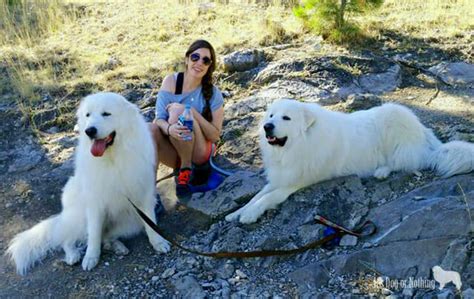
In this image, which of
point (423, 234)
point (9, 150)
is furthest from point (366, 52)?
point (9, 150)

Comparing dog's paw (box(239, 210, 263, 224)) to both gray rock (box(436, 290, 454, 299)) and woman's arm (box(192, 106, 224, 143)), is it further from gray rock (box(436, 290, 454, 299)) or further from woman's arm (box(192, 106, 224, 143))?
gray rock (box(436, 290, 454, 299))

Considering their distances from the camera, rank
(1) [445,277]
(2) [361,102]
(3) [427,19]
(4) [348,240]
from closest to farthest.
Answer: (1) [445,277]
(4) [348,240]
(2) [361,102]
(3) [427,19]

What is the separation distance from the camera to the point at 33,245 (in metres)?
3.61

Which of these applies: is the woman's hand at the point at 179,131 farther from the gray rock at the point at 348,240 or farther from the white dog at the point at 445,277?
the white dog at the point at 445,277

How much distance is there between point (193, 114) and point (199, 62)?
1.61 ft

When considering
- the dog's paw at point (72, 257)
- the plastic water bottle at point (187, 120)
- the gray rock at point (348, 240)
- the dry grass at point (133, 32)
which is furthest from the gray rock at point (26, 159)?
the gray rock at point (348, 240)

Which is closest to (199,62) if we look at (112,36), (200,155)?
(200,155)

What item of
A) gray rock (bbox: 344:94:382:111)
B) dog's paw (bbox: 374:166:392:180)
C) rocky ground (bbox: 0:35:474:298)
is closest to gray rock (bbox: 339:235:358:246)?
rocky ground (bbox: 0:35:474:298)

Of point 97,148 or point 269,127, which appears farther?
point 269,127

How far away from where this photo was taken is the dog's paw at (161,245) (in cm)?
353

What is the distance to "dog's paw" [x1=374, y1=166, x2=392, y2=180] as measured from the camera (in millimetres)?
3789

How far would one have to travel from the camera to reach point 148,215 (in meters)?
3.65

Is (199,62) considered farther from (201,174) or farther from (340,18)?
(340,18)

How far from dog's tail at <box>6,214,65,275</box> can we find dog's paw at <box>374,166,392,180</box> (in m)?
2.75
